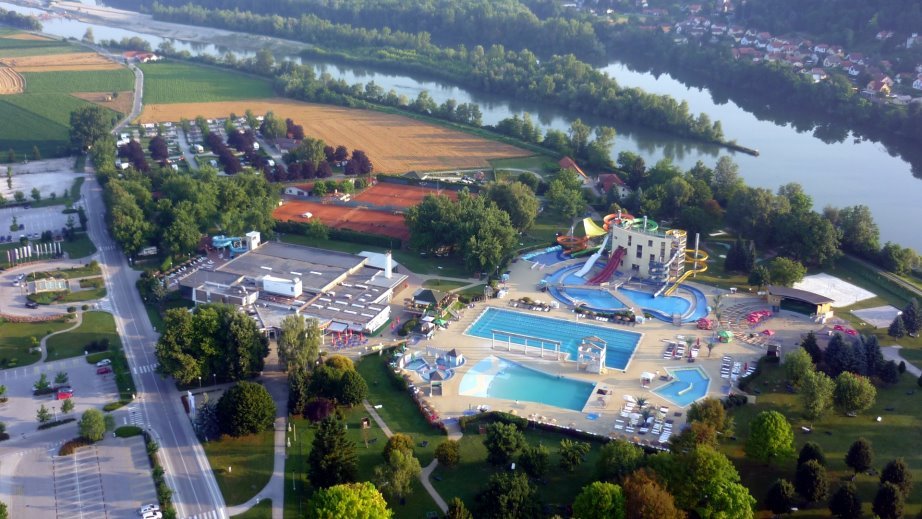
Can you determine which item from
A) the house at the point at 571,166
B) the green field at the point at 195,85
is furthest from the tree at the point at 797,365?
the green field at the point at 195,85

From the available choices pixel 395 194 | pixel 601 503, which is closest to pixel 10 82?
pixel 395 194

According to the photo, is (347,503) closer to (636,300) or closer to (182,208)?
(636,300)

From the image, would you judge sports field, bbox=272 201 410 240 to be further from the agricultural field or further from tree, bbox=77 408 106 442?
the agricultural field

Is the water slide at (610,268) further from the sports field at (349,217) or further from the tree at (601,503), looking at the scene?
the tree at (601,503)

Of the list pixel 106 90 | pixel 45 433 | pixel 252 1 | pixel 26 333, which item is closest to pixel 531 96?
pixel 106 90

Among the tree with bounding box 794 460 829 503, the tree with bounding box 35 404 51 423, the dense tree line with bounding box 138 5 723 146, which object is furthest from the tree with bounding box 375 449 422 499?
the dense tree line with bounding box 138 5 723 146

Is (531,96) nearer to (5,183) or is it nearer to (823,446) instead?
(5,183)
